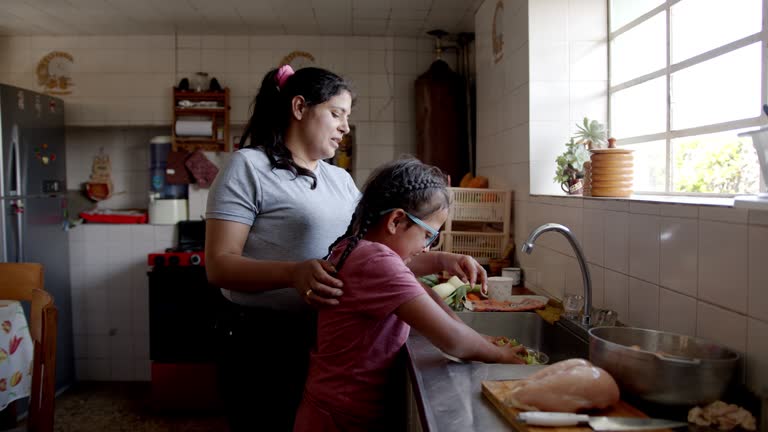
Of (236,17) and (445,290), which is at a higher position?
(236,17)

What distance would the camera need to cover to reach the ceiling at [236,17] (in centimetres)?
348

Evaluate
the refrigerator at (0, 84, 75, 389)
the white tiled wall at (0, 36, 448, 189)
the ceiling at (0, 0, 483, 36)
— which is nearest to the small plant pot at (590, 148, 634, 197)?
the ceiling at (0, 0, 483, 36)

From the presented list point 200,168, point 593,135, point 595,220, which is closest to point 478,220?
point 593,135

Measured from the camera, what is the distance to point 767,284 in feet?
3.22

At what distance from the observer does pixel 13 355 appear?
2.09m

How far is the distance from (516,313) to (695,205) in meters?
0.80

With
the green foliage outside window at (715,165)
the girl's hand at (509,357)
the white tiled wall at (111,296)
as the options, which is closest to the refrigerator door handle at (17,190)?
the white tiled wall at (111,296)

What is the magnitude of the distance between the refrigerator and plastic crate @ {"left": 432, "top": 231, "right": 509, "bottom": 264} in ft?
8.45

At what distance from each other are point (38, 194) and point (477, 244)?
2.89 meters

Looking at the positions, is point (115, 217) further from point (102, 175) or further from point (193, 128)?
point (193, 128)

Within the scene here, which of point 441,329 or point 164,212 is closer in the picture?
point 441,329

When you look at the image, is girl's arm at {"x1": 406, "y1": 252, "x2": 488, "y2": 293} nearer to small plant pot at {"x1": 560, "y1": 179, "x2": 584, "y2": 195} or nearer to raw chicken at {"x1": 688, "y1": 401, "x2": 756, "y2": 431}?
raw chicken at {"x1": 688, "y1": 401, "x2": 756, "y2": 431}

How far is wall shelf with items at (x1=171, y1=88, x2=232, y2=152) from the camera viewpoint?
159 inches

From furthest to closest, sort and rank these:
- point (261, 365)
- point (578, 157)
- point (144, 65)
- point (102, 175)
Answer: point (102, 175), point (144, 65), point (578, 157), point (261, 365)
